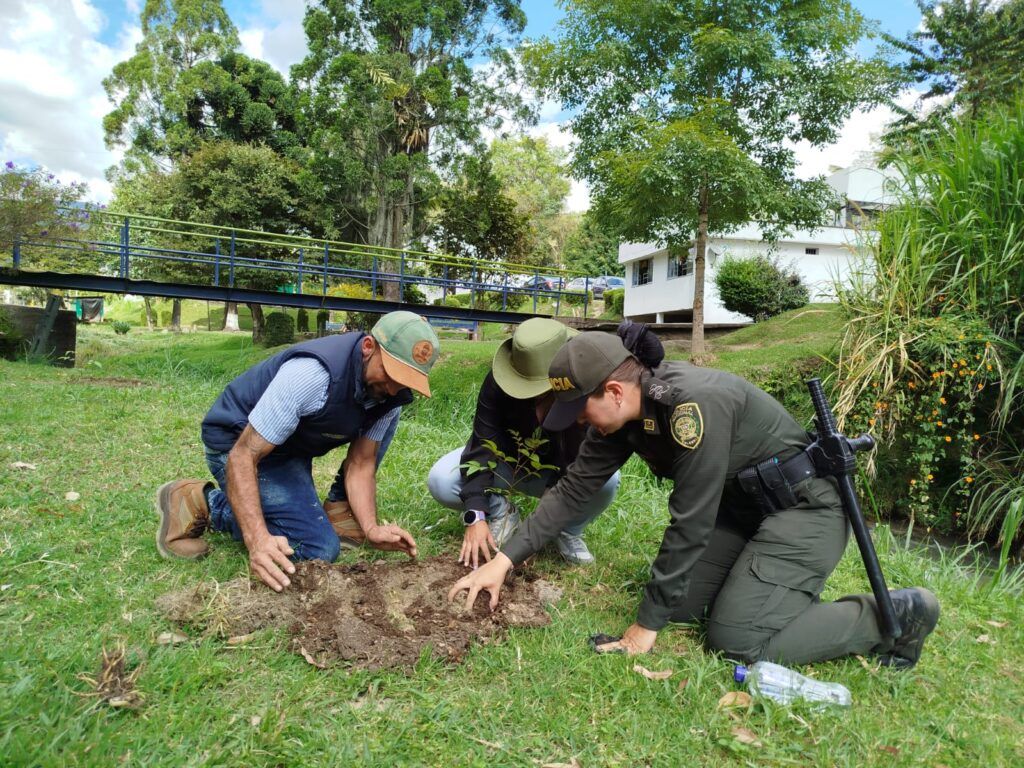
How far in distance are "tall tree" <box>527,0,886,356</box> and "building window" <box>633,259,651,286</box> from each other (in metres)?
15.0

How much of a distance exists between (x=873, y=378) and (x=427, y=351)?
3.88 m

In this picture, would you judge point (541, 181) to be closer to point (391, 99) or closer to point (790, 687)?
point (391, 99)

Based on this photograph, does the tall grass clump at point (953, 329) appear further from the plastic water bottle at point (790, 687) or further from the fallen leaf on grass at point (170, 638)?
the fallen leaf on grass at point (170, 638)

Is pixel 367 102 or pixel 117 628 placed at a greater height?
pixel 367 102

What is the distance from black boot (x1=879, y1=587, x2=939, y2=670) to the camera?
238cm

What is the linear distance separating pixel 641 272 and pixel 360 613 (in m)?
25.9

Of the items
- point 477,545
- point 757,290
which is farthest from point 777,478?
point 757,290

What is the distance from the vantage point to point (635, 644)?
2.42 m

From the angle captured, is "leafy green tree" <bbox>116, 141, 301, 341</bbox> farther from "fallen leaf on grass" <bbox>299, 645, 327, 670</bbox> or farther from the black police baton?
the black police baton

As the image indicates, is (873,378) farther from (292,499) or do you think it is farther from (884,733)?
(292,499)

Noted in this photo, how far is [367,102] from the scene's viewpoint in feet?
61.3

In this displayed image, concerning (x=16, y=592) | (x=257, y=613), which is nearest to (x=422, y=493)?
(x=257, y=613)

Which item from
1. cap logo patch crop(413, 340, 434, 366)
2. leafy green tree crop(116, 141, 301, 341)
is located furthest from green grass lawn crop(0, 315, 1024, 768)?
leafy green tree crop(116, 141, 301, 341)

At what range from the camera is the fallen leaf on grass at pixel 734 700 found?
2.15 metres
